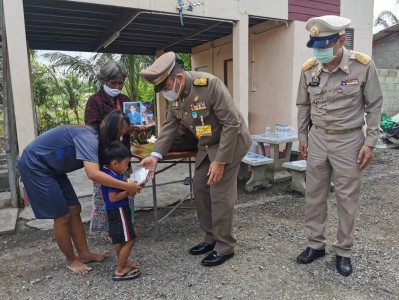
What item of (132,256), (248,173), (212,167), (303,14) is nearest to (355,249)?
(212,167)

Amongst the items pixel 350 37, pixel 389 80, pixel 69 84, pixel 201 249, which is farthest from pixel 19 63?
pixel 389 80

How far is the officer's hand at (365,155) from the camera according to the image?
89.7 inches

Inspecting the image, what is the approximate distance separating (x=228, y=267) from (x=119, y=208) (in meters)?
1.00

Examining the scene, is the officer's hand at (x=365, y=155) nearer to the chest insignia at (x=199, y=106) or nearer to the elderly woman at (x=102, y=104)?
the chest insignia at (x=199, y=106)

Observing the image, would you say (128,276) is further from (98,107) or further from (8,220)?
(8,220)

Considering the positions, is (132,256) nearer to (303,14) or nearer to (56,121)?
(303,14)

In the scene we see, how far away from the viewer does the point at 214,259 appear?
261 centimetres

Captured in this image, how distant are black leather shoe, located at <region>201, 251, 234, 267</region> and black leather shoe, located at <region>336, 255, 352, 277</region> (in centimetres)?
87

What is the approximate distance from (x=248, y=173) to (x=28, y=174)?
3.61m

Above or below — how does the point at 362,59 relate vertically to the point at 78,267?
above

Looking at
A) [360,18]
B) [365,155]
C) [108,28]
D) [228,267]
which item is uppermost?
[360,18]

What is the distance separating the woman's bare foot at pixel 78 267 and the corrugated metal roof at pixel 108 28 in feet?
10.8

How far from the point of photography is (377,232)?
3.21m

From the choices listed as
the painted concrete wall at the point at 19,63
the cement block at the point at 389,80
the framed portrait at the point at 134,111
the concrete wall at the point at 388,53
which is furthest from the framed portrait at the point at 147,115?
the concrete wall at the point at 388,53
